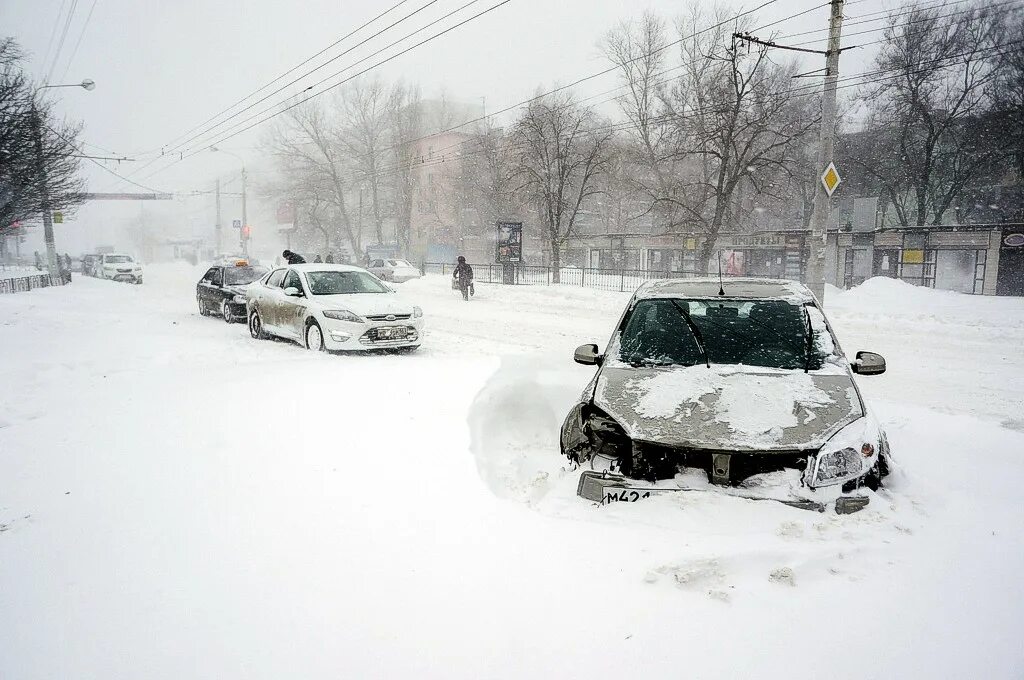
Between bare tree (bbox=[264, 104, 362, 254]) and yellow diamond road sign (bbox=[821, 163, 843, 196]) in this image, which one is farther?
bare tree (bbox=[264, 104, 362, 254])

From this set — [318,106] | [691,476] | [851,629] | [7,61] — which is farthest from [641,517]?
[318,106]

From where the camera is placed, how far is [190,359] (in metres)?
8.95

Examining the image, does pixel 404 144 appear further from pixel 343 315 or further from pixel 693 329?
pixel 693 329

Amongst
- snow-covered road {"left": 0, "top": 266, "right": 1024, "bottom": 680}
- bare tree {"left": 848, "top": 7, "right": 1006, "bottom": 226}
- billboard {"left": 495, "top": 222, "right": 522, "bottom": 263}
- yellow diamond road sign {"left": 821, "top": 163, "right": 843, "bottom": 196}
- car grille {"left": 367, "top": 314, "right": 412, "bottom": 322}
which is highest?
bare tree {"left": 848, "top": 7, "right": 1006, "bottom": 226}

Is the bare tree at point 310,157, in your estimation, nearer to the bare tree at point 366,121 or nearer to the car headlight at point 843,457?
the bare tree at point 366,121

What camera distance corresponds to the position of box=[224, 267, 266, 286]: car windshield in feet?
52.9

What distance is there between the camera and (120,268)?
37094 mm

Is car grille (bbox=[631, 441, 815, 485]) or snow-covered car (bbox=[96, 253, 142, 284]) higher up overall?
snow-covered car (bbox=[96, 253, 142, 284])

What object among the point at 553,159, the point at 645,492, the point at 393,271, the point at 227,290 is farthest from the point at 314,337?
the point at 553,159

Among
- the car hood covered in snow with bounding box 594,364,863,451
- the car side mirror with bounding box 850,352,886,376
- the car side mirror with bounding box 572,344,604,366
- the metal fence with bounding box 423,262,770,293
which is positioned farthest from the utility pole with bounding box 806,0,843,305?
the car hood covered in snow with bounding box 594,364,863,451

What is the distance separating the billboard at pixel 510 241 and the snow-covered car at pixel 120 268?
73.8 feet

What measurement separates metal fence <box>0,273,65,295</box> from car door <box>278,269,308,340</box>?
2063 cm

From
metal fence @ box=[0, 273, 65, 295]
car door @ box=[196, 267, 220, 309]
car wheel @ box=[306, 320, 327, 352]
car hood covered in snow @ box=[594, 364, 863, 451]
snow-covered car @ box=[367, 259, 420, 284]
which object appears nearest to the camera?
car hood covered in snow @ box=[594, 364, 863, 451]

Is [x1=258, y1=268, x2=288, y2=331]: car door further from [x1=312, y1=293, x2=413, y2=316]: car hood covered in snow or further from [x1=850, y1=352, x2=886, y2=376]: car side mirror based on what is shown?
[x1=850, y1=352, x2=886, y2=376]: car side mirror
